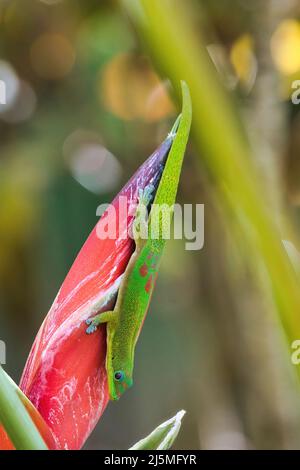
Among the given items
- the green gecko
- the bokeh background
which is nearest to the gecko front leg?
the green gecko

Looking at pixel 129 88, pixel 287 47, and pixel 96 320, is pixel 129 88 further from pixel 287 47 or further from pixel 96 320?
pixel 96 320

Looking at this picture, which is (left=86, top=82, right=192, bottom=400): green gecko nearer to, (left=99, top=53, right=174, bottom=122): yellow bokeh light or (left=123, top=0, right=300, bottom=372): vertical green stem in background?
(left=123, top=0, right=300, bottom=372): vertical green stem in background

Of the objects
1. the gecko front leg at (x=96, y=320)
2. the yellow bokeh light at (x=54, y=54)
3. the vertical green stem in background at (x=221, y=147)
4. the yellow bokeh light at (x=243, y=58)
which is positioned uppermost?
the yellow bokeh light at (x=54, y=54)

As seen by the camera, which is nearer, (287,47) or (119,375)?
(119,375)

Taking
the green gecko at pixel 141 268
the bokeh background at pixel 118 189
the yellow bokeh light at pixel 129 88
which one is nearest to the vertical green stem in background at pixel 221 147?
the green gecko at pixel 141 268

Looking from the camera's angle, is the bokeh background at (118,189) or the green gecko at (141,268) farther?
the bokeh background at (118,189)

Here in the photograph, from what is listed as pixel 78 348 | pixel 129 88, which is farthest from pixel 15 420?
pixel 129 88

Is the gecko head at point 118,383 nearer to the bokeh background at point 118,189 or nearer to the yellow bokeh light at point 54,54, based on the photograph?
the bokeh background at point 118,189
